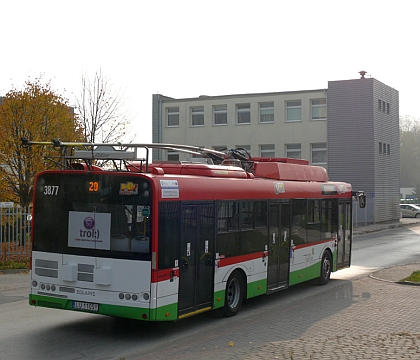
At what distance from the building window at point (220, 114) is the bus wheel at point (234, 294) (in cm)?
4033

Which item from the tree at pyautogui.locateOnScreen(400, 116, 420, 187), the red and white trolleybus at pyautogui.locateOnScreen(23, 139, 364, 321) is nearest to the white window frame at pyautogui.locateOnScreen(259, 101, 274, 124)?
the red and white trolleybus at pyautogui.locateOnScreen(23, 139, 364, 321)

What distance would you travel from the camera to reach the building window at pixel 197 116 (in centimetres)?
5269

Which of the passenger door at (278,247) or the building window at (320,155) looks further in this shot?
the building window at (320,155)

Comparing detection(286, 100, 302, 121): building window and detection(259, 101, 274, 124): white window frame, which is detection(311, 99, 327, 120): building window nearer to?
detection(286, 100, 302, 121): building window

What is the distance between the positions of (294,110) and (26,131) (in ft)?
103

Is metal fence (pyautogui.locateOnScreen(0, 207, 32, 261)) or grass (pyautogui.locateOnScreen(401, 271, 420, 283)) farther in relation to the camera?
metal fence (pyautogui.locateOnScreen(0, 207, 32, 261))

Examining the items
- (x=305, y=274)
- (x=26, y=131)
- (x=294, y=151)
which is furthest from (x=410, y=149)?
(x=305, y=274)

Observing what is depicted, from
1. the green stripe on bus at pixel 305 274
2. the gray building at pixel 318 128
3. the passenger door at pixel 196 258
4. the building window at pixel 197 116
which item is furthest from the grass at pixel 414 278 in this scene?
the building window at pixel 197 116

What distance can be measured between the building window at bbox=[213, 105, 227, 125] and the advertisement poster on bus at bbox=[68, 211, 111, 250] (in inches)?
1659

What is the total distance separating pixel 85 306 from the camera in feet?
32.2

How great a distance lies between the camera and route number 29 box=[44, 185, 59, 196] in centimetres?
1028

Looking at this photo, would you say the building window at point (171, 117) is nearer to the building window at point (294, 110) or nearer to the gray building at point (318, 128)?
the gray building at point (318, 128)

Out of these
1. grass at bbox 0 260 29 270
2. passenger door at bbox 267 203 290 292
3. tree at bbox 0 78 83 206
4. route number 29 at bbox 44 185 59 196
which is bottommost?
grass at bbox 0 260 29 270

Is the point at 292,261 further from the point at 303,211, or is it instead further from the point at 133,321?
the point at 133,321
